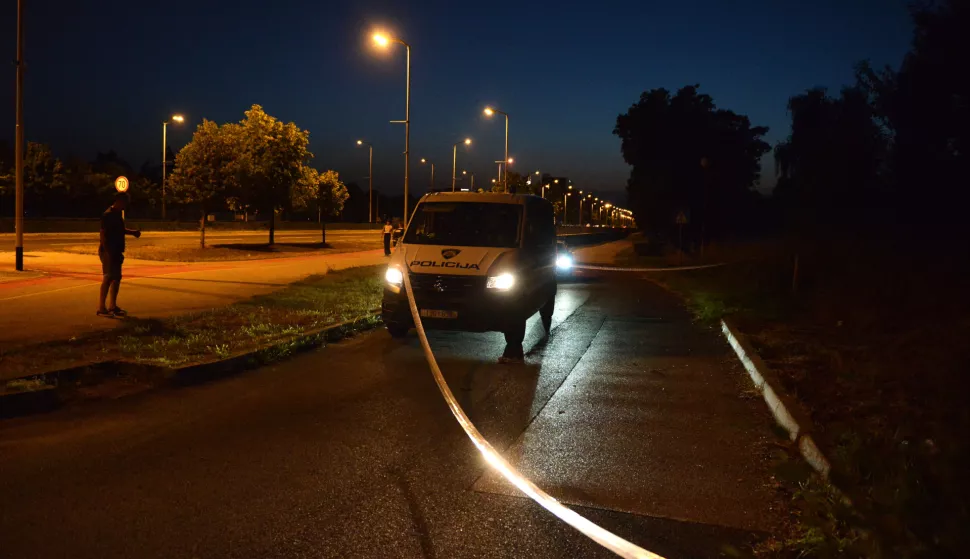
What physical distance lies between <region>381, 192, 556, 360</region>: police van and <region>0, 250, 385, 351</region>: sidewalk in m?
4.46

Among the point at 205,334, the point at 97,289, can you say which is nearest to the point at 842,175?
the point at 205,334

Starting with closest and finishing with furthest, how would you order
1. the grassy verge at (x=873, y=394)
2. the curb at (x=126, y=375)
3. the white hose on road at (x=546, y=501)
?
the grassy verge at (x=873, y=394)
the white hose on road at (x=546, y=501)
the curb at (x=126, y=375)

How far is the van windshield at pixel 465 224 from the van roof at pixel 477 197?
6 centimetres

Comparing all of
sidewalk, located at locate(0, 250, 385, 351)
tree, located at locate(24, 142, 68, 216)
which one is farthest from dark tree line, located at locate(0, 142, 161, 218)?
sidewalk, located at locate(0, 250, 385, 351)

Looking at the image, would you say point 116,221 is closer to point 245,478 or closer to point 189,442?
point 189,442

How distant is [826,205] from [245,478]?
62.1ft

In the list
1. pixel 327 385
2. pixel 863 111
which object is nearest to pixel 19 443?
pixel 327 385

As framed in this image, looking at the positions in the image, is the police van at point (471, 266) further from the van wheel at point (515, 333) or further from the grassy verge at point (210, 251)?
the grassy verge at point (210, 251)

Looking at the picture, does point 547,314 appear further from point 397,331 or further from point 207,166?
point 207,166

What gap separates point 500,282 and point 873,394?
175 inches

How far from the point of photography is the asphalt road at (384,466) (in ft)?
13.8

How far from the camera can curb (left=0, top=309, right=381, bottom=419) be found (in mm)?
6895

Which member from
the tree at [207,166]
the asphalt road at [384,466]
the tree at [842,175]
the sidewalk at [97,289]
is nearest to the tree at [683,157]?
the tree at [842,175]

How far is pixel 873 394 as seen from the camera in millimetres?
7062
